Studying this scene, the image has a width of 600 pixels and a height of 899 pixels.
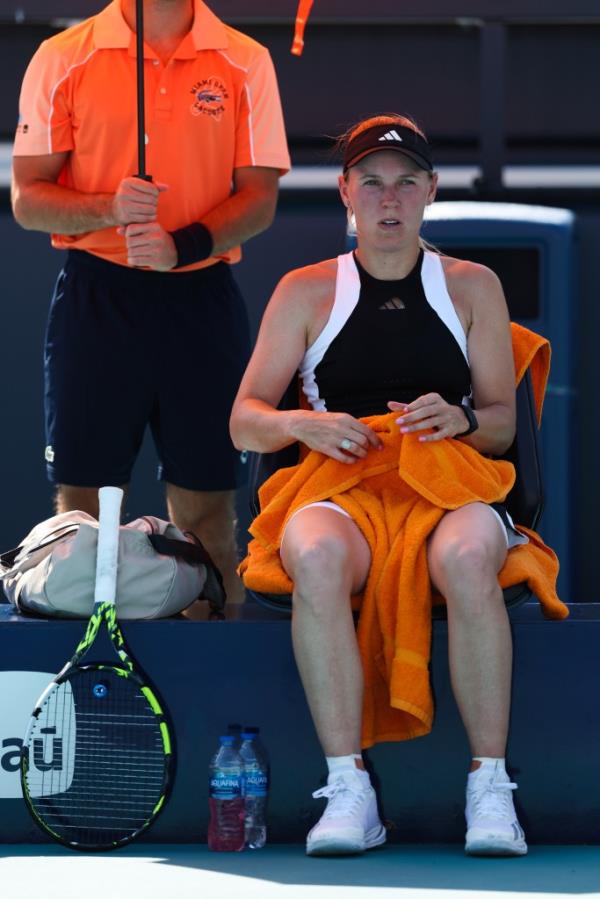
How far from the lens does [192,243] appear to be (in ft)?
14.0

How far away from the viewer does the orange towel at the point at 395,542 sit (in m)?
3.49

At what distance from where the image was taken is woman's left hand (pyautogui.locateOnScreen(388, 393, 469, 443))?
11.6ft

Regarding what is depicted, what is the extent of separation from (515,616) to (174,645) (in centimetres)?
71

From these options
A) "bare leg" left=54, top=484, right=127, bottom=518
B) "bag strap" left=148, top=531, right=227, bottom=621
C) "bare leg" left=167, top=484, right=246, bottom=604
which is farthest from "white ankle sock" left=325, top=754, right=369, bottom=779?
"bare leg" left=54, top=484, right=127, bottom=518

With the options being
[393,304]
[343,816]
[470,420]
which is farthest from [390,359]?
[343,816]

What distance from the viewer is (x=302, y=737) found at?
3631mm

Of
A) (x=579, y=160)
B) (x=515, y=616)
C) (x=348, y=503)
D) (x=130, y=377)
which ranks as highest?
(x=579, y=160)

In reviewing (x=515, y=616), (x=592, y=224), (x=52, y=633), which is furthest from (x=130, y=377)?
(x=592, y=224)

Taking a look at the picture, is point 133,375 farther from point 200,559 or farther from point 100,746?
point 100,746

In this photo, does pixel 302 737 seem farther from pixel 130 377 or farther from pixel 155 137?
pixel 155 137

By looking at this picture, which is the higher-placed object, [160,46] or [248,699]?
[160,46]

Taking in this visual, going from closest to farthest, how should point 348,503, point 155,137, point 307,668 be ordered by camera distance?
1. point 307,668
2. point 348,503
3. point 155,137

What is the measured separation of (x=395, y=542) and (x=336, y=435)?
0.24 metres

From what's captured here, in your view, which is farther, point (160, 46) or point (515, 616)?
point (160, 46)
